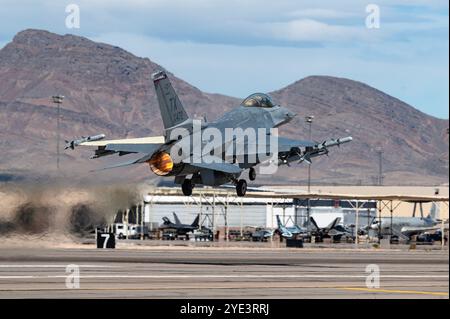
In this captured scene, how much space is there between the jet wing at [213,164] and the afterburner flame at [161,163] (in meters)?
0.97

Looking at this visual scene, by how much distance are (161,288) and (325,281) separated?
29.3 ft

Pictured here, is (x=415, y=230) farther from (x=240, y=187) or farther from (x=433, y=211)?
(x=240, y=187)

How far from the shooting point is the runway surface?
3778 cm

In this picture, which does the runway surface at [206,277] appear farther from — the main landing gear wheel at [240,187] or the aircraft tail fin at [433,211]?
the aircraft tail fin at [433,211]

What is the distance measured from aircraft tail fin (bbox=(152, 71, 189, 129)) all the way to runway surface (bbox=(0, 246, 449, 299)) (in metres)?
9.08

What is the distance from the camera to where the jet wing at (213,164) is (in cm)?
6297

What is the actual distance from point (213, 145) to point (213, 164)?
1.84m

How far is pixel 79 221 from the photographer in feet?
178

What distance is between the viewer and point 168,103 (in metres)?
67.8

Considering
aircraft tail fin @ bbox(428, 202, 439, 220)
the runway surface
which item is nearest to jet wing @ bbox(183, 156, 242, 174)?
the runway surface

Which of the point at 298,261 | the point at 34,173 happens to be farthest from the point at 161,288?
the point at 298,261

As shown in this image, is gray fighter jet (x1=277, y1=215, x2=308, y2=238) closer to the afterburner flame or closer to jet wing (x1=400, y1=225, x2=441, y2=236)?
jet wing (x1=400, y1=225, x2=441, y2=236)
